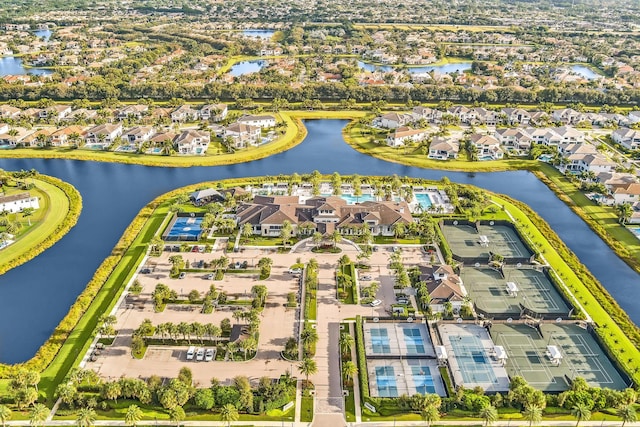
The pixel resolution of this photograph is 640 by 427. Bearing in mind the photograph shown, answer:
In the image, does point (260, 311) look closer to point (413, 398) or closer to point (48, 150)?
point (413, 398)

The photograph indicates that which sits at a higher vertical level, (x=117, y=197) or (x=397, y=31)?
(x=397, y=31)

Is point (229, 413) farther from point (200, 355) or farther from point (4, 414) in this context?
point (4, 414)

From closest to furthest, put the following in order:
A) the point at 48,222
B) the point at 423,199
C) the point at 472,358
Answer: the point at 472,358 < the point at 48,222 < the point at 423,199

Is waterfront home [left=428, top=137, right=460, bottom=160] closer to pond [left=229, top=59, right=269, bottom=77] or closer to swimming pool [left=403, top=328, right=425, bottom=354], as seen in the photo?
swimming pool [left=403, top=328, right=425, bottom=354]

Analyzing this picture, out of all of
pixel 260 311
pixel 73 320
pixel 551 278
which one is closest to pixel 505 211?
pixel 551 278

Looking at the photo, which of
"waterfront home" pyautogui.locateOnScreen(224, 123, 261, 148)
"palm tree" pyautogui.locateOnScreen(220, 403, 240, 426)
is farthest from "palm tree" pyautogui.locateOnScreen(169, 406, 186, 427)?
"waterfront home" pyautogui.locateOnScreen(224, 123, 261, 148)

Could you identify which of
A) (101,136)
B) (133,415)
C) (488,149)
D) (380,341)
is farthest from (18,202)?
(488,149)
